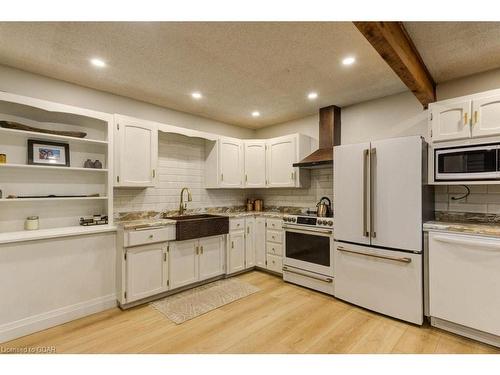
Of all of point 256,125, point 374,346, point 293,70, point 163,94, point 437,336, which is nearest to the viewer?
point 374,346

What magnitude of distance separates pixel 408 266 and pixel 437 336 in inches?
23.9

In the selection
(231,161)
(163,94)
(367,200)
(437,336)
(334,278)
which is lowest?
(437,336)

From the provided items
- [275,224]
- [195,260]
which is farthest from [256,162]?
[195,260]

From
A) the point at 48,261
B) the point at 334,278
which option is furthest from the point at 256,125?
the point at 48,261

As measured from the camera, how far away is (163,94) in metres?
3.14

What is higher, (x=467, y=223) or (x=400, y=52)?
(x=400, y=52)

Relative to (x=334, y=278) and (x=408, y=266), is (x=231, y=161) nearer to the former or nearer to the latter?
(x=334, y=278)

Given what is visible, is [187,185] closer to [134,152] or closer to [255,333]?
[134,152]

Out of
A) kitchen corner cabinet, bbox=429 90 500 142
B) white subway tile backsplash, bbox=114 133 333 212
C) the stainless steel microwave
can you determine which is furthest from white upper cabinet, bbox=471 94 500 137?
white subway tile backsplash, bbox=114 133 333 212

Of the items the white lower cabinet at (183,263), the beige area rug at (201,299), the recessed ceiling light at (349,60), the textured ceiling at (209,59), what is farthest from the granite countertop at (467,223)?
the white lower cabinet at (183,263)

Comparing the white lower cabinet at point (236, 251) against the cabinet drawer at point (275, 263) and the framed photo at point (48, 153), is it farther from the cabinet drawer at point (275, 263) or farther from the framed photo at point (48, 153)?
the framed photo at point (48, 153)

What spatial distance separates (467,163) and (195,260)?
319 cm

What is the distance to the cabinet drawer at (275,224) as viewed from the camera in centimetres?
372

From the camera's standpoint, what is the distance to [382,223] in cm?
258
